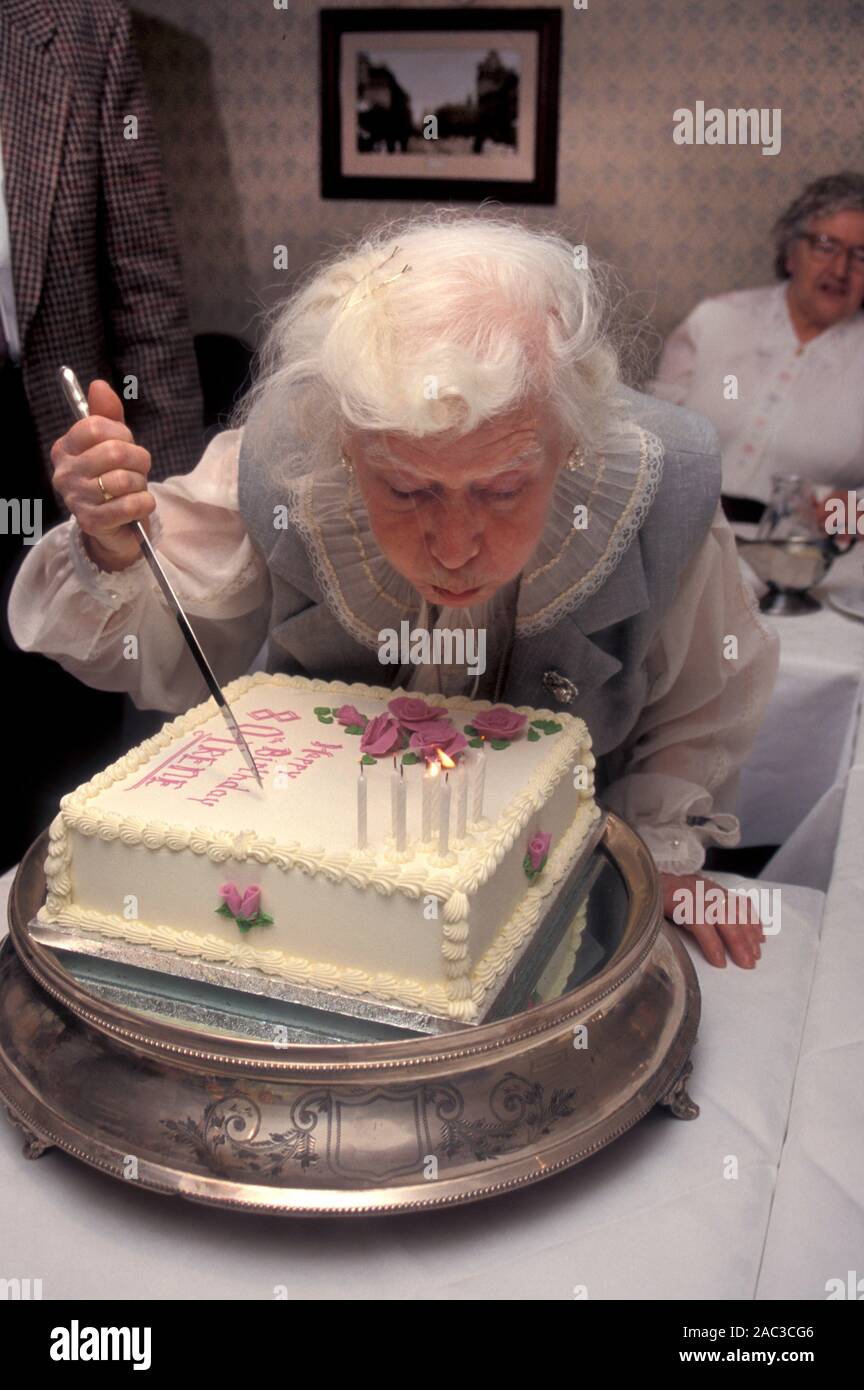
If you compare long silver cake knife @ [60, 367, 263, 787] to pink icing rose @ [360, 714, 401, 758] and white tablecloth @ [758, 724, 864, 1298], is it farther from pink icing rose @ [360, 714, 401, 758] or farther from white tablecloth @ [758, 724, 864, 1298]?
white tablecloth @ [758, 724, 864, 1298]

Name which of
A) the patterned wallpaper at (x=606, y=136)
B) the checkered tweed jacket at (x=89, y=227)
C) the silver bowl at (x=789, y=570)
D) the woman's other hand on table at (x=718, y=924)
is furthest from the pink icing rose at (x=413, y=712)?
the patterned wallpaper at (x=606, y=136)

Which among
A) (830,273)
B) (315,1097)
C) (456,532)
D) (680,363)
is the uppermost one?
(830,273)

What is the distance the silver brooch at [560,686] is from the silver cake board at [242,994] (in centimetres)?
41

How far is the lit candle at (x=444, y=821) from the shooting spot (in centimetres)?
119

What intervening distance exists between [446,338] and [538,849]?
0.53 meters

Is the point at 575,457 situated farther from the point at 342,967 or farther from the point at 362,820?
the point at 342,967

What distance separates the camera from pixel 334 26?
4.21m

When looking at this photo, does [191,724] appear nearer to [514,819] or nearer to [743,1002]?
[514,819]

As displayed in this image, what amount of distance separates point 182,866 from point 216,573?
605mm

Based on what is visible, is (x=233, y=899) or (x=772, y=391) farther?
(x=772, y=391)

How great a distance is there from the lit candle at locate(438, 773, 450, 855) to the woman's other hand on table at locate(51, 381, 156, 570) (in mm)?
491

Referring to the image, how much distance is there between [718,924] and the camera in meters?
1.53

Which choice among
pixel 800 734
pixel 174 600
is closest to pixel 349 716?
pixel 174 600

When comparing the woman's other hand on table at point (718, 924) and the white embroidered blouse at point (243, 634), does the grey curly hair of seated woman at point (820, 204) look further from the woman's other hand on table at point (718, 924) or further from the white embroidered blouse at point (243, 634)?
the woman's other hand on table at point (718, 924)
